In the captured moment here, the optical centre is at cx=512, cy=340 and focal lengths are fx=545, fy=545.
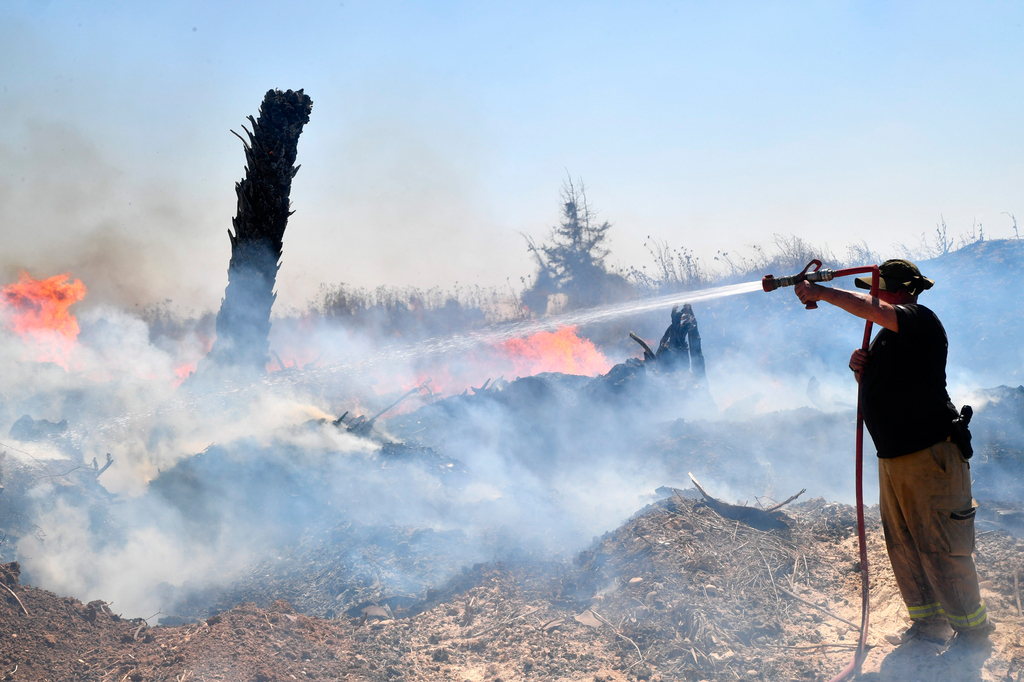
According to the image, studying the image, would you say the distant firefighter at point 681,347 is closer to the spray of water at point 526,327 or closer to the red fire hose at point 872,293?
the spray of water at point 526,327

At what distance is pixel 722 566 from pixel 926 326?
8.25 feet

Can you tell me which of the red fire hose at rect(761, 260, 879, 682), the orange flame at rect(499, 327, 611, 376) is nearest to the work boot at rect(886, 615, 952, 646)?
the red fire hose at rect(761, 260, 879, 682)

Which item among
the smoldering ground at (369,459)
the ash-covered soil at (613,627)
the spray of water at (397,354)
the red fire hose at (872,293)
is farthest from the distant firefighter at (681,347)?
the red fire hose at (872,293)

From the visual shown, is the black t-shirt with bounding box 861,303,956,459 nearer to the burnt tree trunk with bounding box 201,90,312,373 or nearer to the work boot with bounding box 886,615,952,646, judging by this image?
the work boot with bounding box 886,615,952,646

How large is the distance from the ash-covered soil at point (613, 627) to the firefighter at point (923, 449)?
0.26 m

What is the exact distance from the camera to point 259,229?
385 inches

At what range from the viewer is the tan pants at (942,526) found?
9.41 ft

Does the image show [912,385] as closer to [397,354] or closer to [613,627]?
[613,627]

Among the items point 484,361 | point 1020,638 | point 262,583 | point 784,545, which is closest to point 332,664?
point 262,583

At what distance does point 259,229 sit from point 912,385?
9.82m

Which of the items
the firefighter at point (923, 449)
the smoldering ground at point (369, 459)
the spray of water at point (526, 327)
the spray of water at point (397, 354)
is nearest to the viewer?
the firefighter at point (923, 449)

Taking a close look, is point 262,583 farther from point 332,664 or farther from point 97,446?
point 97,446

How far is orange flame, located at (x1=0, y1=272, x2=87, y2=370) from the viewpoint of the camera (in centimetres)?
1033

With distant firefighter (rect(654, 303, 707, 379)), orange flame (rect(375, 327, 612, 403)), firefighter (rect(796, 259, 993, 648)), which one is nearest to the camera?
firefighter (rect(796, 259, 993, 648))
